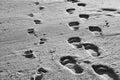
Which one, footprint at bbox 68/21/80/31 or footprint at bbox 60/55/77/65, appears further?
footprint at bbox 68/21/80/31

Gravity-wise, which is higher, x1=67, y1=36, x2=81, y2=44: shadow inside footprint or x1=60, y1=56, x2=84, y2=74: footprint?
x1=67, y1=36, x2=81, y2=44: shadow inside footprint

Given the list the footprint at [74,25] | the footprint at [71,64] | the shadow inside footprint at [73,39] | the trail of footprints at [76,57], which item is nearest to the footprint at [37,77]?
the trail of footprints at [76,57]

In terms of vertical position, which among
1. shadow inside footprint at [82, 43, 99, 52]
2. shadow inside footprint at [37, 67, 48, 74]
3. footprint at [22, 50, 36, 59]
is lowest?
footprint at [22, 50, 36, 59]

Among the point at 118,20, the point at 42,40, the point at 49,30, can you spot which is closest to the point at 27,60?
the point at 42,40

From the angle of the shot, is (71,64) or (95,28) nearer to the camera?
(71,64)

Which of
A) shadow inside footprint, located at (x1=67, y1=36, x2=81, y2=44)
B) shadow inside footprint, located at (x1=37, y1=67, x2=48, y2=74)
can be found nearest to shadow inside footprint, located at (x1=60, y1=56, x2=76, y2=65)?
shadow inside footprint, located at (x1=37, y1=67, x2=48, y2=74)

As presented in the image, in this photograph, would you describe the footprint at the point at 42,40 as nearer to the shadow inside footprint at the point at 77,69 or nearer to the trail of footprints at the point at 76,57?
the trail of footprints at the point at 76,57

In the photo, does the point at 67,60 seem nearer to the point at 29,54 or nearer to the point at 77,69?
the point at 77,69

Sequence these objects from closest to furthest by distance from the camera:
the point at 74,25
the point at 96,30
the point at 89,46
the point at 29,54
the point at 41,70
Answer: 1. the point at 41,70
2. the point at 29,54
3. the point at 89,46
4. the point at 96,30
5. the point at 74,25

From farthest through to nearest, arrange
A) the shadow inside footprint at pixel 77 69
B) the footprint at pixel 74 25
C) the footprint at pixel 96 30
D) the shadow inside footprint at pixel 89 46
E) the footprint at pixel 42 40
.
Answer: the footprint at pixel 74 25 < the footprint at pixel 96 30 < the footprint at pixel 42 40 < the shadow inside footprint at pixel 89 46 < the shadow inside footprint at pixel 77 69

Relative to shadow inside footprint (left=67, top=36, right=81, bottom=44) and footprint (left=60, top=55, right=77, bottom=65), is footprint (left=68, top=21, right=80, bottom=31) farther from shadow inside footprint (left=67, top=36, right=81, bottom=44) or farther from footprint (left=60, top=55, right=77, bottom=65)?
footprint (left=60, top=55, right=77, bottom=65)

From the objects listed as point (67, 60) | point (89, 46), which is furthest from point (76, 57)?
point (89, 46)

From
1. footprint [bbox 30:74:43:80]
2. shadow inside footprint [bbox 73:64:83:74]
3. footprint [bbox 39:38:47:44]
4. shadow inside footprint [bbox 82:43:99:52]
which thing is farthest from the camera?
footprint [bbox 39:38:47:44]

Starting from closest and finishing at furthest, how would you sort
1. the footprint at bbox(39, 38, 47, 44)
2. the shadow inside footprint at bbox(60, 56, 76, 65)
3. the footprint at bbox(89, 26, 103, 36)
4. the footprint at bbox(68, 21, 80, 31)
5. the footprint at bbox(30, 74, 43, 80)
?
the footprint at bbox(30, 74, 43, 80) < the shadow inside footprint at bbox(60, 56, 76, 65) < the footprint at bbox(39, 38, 47, 44) < the footprint at bbox(89, 26, 103, 36) < the footprint at bbox(68, 21, 80, 31)
